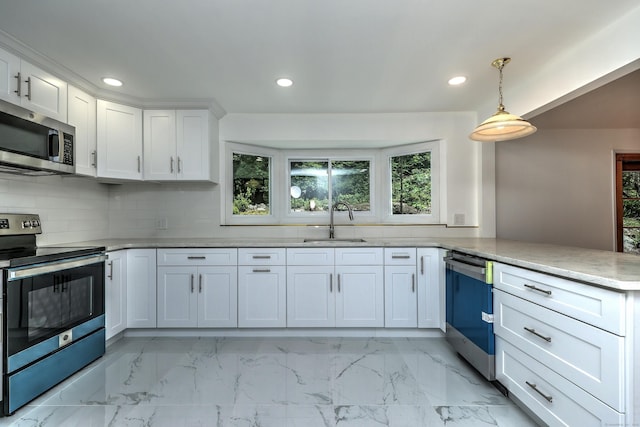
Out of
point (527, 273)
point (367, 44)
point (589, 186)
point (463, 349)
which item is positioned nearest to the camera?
point (527, 273)

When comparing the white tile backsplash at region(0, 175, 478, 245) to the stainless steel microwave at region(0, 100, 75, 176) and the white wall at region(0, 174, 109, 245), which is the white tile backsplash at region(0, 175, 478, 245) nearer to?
the white wall at region(0, 174, 109, 245)

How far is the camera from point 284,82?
2498mm

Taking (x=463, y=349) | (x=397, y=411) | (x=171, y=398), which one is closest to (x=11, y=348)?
(x=171, y=398)

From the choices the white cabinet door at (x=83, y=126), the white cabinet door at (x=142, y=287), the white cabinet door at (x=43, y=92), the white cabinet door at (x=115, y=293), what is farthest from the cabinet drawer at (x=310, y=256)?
the white cabinet door at (x=43, y=92)

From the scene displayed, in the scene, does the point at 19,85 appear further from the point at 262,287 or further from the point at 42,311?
the point at 262,287

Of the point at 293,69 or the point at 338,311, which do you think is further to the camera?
the point at 338,311

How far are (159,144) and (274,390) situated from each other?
7.91 feet

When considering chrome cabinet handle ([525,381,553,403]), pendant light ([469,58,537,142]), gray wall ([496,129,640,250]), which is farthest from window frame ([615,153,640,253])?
chrome cabinet handle ([525,381,553,403])

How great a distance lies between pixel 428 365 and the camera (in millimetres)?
2266

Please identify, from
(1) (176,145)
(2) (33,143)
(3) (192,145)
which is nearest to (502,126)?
(3) (192,145)

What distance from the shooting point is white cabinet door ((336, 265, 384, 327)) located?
2.77 metres

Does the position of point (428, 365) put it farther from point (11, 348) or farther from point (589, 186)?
point (589, 186)

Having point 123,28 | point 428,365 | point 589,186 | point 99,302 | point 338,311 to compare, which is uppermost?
point 123,28

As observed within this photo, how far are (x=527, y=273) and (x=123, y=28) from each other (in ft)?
8.58
